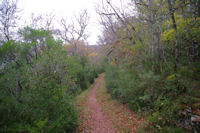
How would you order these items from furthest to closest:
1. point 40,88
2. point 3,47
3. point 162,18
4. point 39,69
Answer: point 162,18, point 39,69, point 3,47, point 40,88

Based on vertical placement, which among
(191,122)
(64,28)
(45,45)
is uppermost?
(64,28)

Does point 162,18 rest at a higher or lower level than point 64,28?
lower

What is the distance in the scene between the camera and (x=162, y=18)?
5887 millimetres

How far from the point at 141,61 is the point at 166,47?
6.15 feet

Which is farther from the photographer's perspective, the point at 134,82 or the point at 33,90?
the point at 134,82

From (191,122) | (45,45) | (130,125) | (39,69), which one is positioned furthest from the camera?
(45,45)

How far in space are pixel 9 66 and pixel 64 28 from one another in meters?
21.0

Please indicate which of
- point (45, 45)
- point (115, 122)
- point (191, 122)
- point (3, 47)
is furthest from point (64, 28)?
point (191, 122)

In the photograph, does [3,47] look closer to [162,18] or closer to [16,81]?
[16,81]

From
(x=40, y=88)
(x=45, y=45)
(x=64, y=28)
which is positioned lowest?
(x=40, y=88)

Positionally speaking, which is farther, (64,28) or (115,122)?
(64,28)

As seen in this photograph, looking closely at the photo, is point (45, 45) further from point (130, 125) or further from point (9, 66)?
point (130, 125)

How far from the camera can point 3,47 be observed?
14.6ft

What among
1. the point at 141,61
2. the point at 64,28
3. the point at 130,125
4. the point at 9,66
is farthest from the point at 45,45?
the point at 64,28
